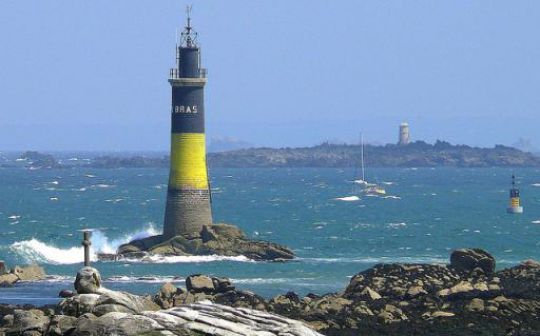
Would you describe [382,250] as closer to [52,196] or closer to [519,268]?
[519,268]

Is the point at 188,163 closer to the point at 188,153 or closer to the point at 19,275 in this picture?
the point at 188,153

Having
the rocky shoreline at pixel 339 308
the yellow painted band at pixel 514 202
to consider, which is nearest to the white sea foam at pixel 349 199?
the yellow painted band at pixel 514 202

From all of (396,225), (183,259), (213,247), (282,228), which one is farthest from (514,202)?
(183,259)

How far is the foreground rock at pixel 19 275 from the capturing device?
56228 mm

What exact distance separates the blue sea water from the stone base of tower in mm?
514

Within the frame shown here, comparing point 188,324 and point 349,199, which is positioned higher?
point 188,324

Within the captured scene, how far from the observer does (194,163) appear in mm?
64250

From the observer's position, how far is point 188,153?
2525 inches

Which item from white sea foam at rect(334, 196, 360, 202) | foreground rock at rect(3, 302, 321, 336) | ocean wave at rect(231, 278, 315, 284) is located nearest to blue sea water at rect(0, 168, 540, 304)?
ocean wave at rect(231, 278, 315, 284)

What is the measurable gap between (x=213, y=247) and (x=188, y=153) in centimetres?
412

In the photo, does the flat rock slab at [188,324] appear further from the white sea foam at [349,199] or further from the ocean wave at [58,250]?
the white sea foam at [349,199]

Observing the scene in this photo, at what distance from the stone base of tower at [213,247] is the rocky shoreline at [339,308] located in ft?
46.2

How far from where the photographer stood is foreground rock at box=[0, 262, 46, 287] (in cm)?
5623

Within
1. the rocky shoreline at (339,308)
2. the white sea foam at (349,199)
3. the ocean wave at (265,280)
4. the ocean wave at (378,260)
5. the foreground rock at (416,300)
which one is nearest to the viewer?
the rocky shoreline at (339,308)
